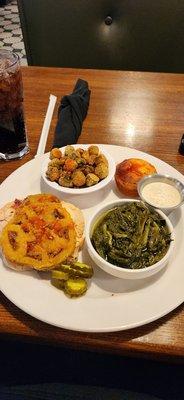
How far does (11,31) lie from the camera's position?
598 centimetres

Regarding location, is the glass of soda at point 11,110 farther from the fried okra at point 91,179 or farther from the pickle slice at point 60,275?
the pickle slice at point 60,275

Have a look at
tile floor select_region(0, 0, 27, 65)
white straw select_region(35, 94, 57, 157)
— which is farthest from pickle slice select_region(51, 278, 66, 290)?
tile floor select_region(0, 0, 27, 65)

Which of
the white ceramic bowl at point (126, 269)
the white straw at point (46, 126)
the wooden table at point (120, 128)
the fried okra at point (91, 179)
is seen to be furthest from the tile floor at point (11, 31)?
the white ceramic bowl at point (126, 269)

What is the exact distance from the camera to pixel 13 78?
A: 4.09 feet

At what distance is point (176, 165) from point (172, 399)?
2.56 feet

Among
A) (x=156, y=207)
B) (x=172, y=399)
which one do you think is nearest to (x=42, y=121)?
(x=156, y=207)

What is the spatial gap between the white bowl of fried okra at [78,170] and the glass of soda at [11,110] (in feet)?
0.55

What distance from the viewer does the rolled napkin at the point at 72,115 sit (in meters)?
1.43

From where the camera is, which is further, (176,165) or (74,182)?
(176,165)

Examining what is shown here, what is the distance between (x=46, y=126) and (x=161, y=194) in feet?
1.99

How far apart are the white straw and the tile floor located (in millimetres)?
3643

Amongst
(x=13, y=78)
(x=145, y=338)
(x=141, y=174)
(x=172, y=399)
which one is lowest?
(x=172, y=399)

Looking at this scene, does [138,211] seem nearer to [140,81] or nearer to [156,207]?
[156,207]

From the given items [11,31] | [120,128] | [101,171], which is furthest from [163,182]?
[11,31]
